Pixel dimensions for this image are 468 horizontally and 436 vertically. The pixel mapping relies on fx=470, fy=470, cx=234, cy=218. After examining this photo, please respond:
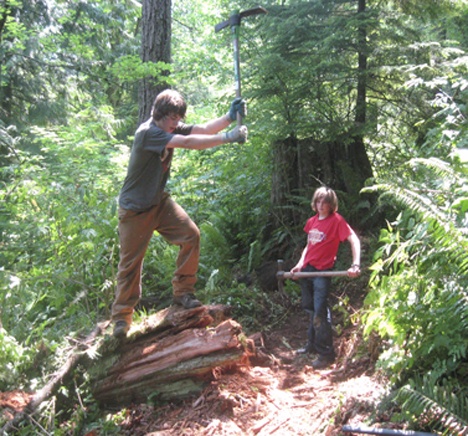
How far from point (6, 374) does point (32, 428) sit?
2.56 ft

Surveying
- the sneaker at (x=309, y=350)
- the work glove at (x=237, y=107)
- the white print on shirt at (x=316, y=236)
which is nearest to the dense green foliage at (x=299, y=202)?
the white print on shirt at (x=316, y=236)

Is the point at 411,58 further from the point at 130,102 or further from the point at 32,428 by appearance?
the point at 130,102

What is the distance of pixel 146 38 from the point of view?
Result: 309 inches

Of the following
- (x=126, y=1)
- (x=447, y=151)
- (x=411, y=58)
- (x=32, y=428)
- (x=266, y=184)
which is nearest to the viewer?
(x=32, y=428)

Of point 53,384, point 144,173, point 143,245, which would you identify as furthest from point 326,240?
point 53,384

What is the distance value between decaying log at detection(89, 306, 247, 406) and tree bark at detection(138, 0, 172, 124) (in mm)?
3981

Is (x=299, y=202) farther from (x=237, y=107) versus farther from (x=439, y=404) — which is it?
(x=439, y=404)

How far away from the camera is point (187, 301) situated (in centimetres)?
493

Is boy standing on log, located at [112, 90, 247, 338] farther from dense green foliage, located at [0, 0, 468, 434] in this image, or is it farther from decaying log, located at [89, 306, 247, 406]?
dense green foliage, located at [0, 0, 468, 434]

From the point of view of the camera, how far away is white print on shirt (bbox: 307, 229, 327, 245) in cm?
516

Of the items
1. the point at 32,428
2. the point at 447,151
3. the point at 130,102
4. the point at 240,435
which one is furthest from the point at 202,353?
the point at 130,102

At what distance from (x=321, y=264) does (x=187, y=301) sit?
59.4 inches

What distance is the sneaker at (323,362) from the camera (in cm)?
482

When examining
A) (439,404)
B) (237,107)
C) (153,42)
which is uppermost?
(153,42)
